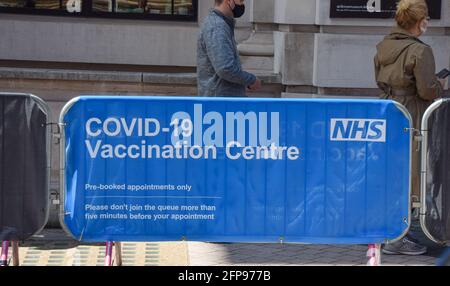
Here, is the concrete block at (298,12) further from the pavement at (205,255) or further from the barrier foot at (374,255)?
the barrier foot at (374,255)

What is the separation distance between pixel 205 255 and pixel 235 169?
1.43 meters

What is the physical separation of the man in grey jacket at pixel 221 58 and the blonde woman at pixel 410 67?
1.08 metres

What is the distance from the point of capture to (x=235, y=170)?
22.9 ft

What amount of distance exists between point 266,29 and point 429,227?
3.93 m

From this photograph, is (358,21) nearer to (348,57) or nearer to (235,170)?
(348,57)

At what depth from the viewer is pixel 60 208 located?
23.0ft

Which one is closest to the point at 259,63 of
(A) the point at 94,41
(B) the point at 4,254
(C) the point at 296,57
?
(C) the point at 296,57

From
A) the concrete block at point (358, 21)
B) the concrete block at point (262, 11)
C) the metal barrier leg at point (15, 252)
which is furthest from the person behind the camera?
the concrete block at point (262, 11)

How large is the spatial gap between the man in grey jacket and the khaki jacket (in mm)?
1063

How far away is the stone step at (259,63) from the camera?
1053 cm

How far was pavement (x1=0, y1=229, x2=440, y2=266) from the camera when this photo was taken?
8000 millimetres

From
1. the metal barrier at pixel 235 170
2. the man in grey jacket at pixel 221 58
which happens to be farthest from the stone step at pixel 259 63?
the metal barrier at pixel 235 170
